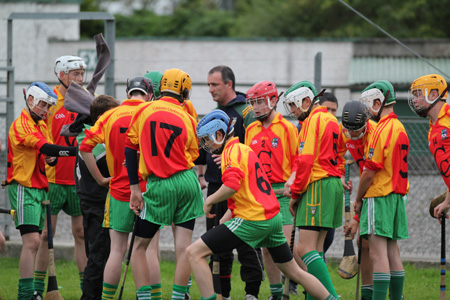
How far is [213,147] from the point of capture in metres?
6.82

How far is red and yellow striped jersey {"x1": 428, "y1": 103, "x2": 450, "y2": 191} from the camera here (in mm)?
7379

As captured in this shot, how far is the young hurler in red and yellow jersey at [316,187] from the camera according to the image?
7.41 meters

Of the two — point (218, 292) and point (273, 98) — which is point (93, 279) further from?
point (273, 98)

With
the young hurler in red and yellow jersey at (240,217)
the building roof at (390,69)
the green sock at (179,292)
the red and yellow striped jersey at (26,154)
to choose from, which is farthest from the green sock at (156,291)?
the building roof at (390,69)

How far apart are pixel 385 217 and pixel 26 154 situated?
3.85 metres

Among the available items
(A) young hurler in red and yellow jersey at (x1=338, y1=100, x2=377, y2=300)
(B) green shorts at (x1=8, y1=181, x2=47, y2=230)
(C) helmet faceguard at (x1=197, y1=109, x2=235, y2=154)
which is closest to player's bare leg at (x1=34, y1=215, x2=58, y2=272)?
(B) green shorts at (x1=8, y1=181, x2=47, y2=230)

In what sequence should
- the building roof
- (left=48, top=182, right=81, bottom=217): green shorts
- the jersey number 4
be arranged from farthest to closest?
the building roof < (left=48, top=182, right=81, bottom=217): green shorts < the jersey number 4

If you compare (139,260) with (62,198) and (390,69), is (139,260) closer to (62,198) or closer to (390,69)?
(62,198)

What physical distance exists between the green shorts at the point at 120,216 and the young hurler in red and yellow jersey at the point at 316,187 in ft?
5.32

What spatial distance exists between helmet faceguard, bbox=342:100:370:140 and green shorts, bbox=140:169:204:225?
1.63 meters

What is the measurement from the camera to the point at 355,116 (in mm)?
7367

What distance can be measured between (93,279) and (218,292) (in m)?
1.33

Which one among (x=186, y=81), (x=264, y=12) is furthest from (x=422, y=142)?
(x=264, y=12)

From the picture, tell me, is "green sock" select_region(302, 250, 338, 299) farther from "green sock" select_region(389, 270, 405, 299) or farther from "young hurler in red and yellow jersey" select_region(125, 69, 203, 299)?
"young hurler in red and yellow jersey" select_region(125, 69, 203, 299)
